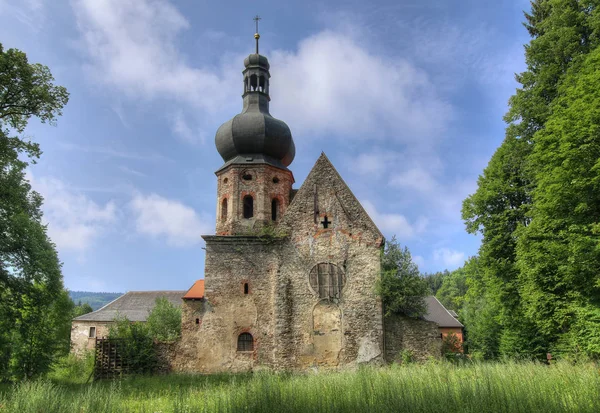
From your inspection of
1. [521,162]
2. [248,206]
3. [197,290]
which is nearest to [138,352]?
[197,290]

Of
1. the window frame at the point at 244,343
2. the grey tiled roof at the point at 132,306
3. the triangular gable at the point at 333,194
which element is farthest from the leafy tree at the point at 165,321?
the triangular gable at the point at 333,194

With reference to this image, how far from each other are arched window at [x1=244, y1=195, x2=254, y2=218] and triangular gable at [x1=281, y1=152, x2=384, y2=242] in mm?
3054

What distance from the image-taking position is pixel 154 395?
14406mm

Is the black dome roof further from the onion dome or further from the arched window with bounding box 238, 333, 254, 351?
the arched window with bounding box 238, 333, 254, 351

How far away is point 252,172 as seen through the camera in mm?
24766

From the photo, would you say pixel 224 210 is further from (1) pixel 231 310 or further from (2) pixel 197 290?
(1) pixel 231 310

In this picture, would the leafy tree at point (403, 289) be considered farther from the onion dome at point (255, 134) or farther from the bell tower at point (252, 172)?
the onion dome at point (255, 134)

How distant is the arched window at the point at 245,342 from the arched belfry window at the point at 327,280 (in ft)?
12.6

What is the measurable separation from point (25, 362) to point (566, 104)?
27332 millimetres

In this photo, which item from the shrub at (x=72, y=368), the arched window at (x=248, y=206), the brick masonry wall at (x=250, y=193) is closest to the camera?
the brick masonry wall at (x=250, y=193)

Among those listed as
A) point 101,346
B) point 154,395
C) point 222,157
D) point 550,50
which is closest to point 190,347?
point 101,346

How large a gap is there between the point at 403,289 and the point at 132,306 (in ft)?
117

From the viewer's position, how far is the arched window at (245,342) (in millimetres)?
21297

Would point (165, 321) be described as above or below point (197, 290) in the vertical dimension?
below
